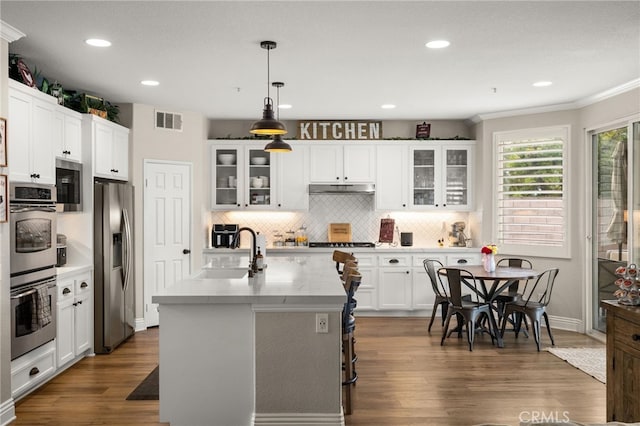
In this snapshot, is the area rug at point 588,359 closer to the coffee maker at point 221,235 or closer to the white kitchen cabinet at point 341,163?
the white kitchen cabinet at point 341,163

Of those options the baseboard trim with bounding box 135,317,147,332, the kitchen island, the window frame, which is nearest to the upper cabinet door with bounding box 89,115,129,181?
the baseboard trim with bounding box 135,317,147,332

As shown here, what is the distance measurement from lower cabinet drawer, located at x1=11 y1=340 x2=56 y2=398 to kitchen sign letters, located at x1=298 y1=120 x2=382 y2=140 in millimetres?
4463

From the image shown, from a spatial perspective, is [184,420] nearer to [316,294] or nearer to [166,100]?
[316,294]

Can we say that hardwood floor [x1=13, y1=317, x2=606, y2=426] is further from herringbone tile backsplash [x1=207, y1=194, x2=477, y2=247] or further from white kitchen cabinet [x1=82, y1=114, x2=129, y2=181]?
herringbone tile backsplash [x1=207, y1=194, x2=477, y2=247]

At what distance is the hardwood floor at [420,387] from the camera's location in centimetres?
404

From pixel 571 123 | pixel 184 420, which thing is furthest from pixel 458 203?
pixel 184 420

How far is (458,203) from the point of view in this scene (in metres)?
8.05

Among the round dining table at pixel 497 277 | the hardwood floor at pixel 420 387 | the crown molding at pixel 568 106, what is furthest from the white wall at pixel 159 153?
the crown molding at pixel 568 106

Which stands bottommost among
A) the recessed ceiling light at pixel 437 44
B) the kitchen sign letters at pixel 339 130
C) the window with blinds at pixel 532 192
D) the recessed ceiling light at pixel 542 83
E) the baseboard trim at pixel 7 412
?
the baseboard trim at pixel 7 412

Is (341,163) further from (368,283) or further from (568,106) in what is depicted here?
(568,106)

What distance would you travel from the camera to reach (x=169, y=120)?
723 cm

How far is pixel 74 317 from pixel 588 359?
15.9 ft

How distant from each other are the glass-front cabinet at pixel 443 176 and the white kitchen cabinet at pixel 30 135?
189 inches

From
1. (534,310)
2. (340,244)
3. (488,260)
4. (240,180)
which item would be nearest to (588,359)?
(534,310)
